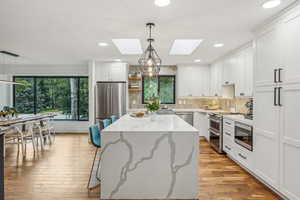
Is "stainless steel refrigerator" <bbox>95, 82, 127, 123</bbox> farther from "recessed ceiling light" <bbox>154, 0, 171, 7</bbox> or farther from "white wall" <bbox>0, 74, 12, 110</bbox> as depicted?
"white wall" <bbox>0, 74, 12, 110</bbox>

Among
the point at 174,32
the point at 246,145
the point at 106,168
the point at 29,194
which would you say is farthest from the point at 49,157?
the point at 246,145

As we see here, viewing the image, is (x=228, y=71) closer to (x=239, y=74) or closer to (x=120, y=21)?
(x=239, y=74)

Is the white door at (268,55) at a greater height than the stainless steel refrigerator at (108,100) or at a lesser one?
greater

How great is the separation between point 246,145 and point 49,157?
397cm

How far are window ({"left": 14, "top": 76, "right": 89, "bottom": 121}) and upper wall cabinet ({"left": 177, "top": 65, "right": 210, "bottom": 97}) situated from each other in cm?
339

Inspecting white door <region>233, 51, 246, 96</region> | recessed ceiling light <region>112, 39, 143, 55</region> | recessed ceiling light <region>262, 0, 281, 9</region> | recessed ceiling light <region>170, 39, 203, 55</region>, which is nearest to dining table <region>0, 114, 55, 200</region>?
recessed ceiling light <region>112, 39, 143, 55</region>

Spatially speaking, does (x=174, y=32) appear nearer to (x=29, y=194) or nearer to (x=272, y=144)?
(x=272, y=144)

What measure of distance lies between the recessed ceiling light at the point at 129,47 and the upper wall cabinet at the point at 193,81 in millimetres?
2049

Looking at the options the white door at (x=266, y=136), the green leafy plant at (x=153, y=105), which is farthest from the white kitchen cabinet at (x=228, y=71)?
the green leafy plant at (x=153, y=105)

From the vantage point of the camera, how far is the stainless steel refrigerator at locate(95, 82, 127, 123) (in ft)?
18.3

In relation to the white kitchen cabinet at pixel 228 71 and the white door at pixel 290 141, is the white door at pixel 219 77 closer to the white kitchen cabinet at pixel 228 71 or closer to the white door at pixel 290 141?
the white kitchen cabinet at pixel 228 71

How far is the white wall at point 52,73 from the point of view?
676 cm

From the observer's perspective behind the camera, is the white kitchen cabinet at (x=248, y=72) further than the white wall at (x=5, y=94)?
No

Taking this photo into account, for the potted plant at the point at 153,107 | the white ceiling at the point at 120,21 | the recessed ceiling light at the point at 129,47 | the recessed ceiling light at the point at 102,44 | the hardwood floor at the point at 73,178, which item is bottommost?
the hardwood floor at the point at 73,178
